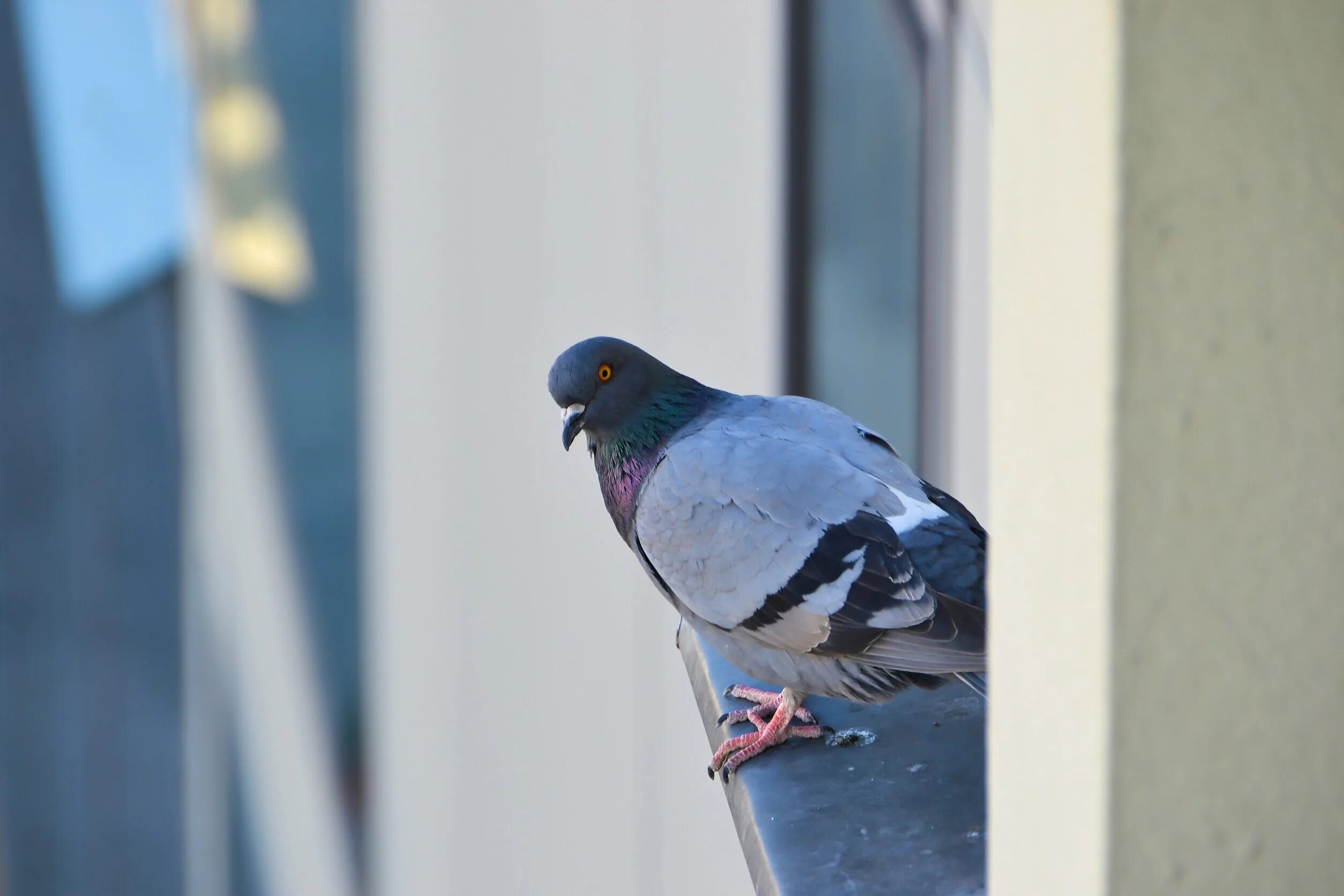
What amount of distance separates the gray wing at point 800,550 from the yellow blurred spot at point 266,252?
22.7 ft

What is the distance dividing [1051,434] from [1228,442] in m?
0.09

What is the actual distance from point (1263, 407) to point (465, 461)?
221 inches

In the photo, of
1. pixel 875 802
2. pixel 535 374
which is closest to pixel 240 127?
pixel 535 374

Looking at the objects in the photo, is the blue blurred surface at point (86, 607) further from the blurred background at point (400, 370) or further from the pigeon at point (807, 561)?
the pigeon at point (807, 561)

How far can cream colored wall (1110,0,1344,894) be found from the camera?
0.70 m

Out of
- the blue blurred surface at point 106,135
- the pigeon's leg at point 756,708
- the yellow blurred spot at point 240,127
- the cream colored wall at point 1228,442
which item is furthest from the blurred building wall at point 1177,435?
the blue blurred surface at point 106,135

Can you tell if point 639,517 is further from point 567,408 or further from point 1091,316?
point 1091,316

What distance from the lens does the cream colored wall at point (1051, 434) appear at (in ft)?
2.32

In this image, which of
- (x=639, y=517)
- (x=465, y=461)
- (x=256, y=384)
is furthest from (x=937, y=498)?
(x=256, y=384)

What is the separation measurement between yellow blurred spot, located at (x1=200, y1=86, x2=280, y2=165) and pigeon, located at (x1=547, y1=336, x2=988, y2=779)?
293 inches

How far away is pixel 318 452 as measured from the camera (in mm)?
8352

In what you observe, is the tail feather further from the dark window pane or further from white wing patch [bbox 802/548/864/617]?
the dark window pane

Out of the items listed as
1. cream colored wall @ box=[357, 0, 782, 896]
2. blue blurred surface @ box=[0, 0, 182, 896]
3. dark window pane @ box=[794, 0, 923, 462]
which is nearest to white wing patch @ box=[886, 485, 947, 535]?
dark window pane @ box=[794, 0, 923, 462]

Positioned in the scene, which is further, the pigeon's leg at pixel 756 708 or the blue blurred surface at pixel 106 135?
the blue blurred surface at pixel 106 135
